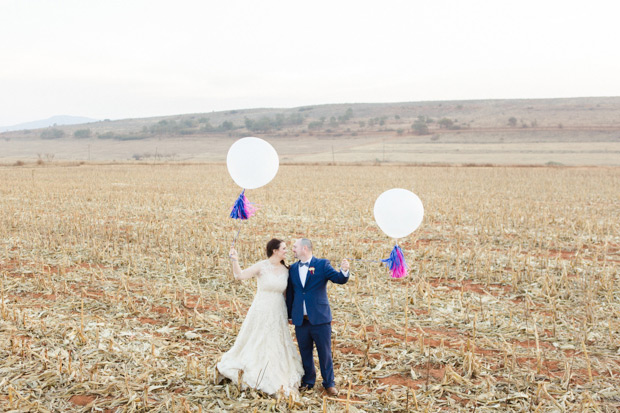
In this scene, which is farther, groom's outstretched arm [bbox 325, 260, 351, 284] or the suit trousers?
the suit trousers

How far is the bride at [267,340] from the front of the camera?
485 centimetres

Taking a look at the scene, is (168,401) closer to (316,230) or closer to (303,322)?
(303,322)

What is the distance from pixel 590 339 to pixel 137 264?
7737mm

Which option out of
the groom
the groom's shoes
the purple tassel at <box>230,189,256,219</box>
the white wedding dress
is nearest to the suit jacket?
the groom

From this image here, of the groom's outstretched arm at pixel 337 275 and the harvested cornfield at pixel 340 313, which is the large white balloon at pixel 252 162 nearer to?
the groom's outstretched arm at pixel 337 275

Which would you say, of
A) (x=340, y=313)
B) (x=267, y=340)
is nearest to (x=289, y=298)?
(x=267, y=340)

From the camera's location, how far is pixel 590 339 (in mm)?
6188

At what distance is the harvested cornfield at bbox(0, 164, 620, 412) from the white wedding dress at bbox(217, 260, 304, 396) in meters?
0.19

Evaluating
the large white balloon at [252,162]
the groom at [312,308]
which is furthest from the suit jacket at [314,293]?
the large white balloon at [252,162]

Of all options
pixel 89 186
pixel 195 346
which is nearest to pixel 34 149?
pixel 89 186

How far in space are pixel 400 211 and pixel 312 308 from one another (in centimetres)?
128

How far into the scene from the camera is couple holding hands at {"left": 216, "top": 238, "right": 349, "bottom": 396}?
4.85 meters

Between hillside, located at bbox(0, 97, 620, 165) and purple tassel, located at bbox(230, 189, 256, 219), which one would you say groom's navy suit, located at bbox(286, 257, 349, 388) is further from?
hillside, located at bbox(0, 97, 620, 165)

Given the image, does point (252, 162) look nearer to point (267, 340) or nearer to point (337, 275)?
point (337, 275)
